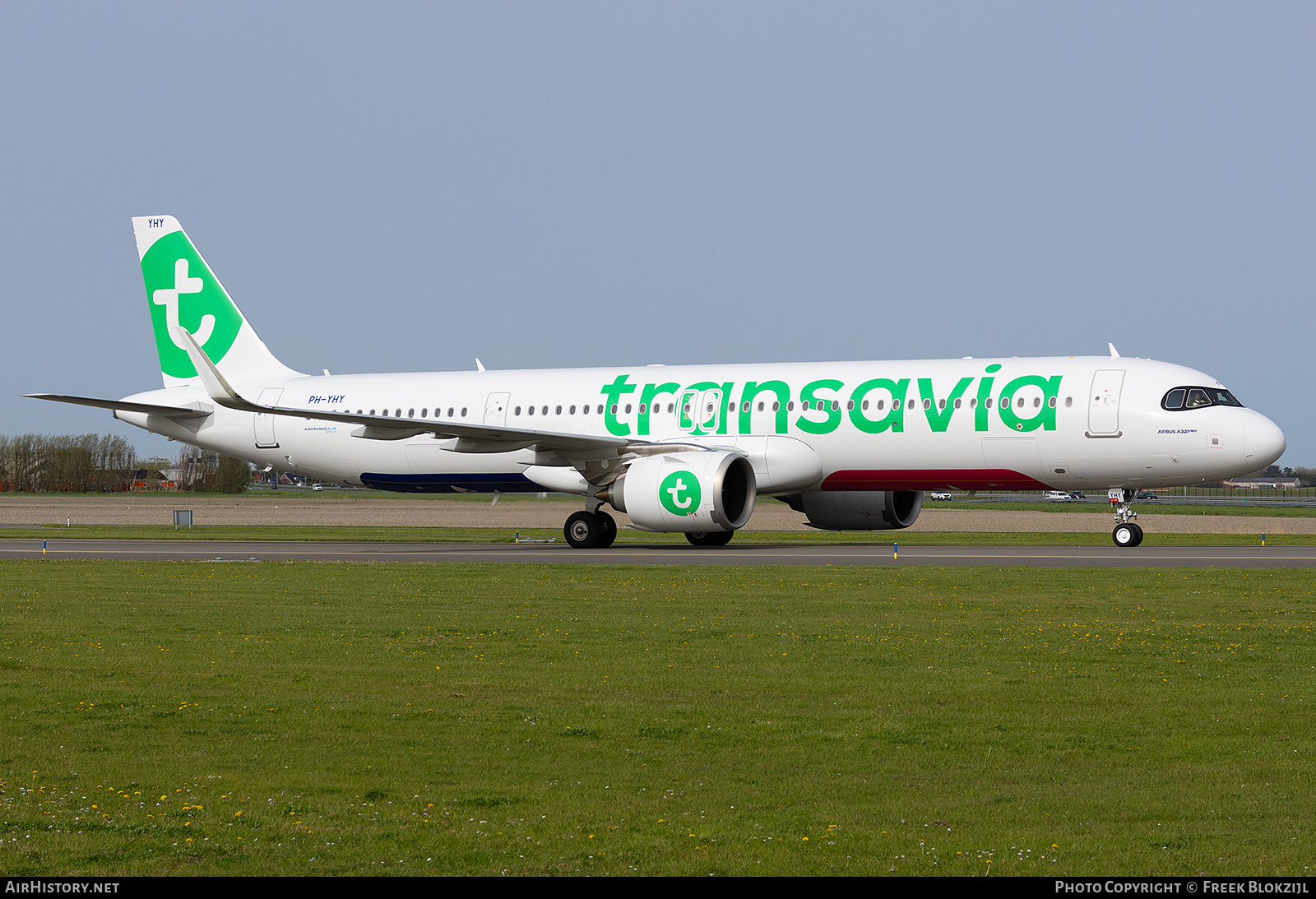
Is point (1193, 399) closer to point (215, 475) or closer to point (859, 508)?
point (859, 508)

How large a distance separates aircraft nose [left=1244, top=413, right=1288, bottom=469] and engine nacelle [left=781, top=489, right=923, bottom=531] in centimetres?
768

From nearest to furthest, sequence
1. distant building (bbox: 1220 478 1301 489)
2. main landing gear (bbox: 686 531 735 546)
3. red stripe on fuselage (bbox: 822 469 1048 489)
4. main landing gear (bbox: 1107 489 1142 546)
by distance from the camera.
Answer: red stripe on fuselage (bbox: 822 469 1048 489)
main landing gear (bbox: 1107 489 1142 546)
main landing gear (bbox: 686 531 735 546)
distant building (bbox: 1220 478 1301 489)

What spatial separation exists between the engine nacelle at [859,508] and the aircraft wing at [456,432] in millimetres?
5134

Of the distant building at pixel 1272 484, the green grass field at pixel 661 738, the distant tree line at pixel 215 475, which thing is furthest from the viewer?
the distant building at pixel 1272 484

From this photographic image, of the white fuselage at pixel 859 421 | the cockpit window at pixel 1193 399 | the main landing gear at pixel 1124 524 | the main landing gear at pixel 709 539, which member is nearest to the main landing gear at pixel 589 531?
the white fuselage at pixel 859 421

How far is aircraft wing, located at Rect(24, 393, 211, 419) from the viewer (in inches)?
1212

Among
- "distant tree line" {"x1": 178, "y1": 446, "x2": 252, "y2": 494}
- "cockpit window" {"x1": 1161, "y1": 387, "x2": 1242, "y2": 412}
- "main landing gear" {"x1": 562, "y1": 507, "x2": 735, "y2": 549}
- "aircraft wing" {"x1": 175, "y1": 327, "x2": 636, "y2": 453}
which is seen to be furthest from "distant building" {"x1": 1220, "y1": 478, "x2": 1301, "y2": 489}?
"aircraft wing" {"x1": 175, "y1": 327, "x2": 636, "y2": 453}

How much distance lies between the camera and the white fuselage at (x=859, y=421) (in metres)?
27.8

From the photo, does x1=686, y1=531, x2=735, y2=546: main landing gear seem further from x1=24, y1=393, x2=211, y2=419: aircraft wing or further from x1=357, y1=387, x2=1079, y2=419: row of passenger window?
x1=24, y1=393, x2=211, y2=419: aircraft wing

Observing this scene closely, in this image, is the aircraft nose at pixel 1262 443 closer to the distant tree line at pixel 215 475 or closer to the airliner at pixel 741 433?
the airliner at pixel 741 433

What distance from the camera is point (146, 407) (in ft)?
114

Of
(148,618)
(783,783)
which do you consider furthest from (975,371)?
(783,783)

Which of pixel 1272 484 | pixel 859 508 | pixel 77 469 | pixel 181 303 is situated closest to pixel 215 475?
pixel 77 469
